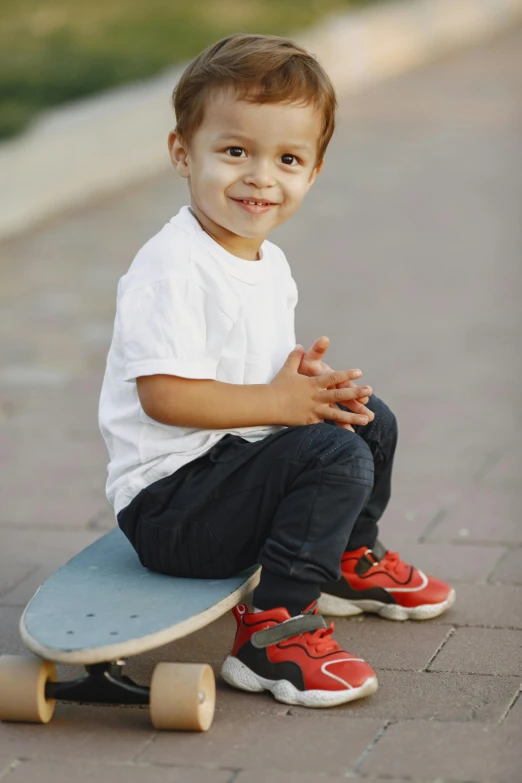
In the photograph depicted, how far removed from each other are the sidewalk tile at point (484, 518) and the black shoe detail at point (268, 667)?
3.14ft

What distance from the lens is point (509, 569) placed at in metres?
3.16

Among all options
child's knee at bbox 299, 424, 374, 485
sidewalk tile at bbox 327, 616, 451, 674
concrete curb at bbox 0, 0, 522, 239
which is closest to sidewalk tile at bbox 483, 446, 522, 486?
sidewalk tile at bbox 327, 616, 451, 674

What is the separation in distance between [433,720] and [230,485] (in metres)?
0.60

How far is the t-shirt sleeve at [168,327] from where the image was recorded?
2.50 m

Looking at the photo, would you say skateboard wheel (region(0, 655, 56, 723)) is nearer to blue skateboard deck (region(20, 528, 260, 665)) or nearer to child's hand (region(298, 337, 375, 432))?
blue skateboard deck (region(20, 528, 260, 665))

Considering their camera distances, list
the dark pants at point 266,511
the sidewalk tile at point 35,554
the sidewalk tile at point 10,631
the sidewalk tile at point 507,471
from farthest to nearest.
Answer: the sidewalk tile at point 507,471, the sidewalk tile at point 35,554, the sidewalk tile at point 10,631, the dark pants at point 266,511

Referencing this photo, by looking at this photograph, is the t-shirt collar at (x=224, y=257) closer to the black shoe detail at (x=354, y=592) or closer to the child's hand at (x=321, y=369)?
the child's hand at (x=321, y=369)

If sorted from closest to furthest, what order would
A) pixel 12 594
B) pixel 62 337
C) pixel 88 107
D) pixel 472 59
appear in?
pixel 12 594 → pixel 62 337 → pixel 88 107 → pixel 472 59

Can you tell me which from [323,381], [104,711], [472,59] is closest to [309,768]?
[104,711]

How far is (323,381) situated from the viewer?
2.62 m

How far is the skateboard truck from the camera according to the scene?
7.86 ft

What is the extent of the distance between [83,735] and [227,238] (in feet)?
3.41

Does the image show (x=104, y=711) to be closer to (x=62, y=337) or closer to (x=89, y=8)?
(x=62, y=337)

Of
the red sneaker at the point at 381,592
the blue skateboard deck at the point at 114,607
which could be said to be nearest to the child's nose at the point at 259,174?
the blue skateboard deck at the point at 114,607
